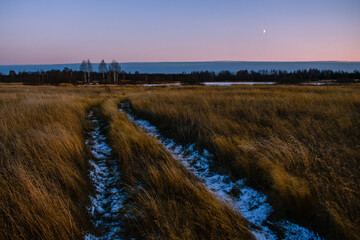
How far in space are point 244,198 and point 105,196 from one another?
6.55ft

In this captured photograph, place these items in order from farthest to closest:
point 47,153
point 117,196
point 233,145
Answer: point 233,145 → point 47,153 → point 117,196

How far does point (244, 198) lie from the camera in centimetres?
258

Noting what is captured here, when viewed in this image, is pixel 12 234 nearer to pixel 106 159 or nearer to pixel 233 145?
pixel 106 159

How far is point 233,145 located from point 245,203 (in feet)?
5.03

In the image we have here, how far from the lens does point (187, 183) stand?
2.52 metres

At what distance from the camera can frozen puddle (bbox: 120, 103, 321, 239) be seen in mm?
1952

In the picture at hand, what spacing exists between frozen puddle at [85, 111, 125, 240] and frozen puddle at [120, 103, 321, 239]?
1.32m

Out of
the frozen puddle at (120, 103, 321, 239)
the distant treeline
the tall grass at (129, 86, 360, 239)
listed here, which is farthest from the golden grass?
the distant treeline

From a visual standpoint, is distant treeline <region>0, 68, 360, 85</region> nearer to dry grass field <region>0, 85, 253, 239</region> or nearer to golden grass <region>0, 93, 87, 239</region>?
golden grass <region>0, 93, 87, 239</region>

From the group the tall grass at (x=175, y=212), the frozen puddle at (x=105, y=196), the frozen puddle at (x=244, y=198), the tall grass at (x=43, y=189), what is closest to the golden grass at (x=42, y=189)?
the tall grass at (x=43, y=189)

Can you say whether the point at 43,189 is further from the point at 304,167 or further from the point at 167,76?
the point at 167,76

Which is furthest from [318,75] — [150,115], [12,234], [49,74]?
[49,74]

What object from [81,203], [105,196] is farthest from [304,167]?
[81,203]

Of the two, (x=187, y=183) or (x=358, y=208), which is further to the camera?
(x=187, y=183)
